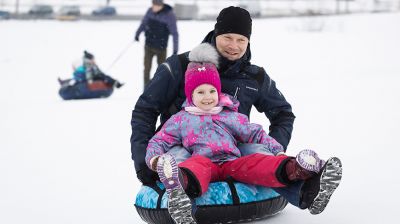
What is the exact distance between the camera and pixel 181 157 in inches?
109

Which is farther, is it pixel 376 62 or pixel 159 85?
pixel 376 62

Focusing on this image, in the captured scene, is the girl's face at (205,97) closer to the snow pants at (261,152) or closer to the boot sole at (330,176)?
the snow pants at (261,152)

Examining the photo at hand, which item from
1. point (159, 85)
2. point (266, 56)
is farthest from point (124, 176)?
point (266, 56)

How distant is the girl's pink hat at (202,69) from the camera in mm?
2840

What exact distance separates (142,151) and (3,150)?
265cm

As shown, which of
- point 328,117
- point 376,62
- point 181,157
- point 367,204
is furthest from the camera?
point 376,62

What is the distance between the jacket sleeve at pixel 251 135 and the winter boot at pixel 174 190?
666mm

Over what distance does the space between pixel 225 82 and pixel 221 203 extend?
2.35 feet

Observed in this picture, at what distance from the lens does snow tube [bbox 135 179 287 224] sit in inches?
101

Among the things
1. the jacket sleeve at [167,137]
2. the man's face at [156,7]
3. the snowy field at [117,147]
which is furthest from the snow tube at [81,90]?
the jacket sleeve at [167,137]

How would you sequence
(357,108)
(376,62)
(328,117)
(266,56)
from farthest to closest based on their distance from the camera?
(266,56) < (376,62) < (357,108) < (328,117)

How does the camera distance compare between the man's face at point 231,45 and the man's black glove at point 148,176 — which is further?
the man's face at point 231,45

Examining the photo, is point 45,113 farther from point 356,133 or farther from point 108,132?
point 356,133

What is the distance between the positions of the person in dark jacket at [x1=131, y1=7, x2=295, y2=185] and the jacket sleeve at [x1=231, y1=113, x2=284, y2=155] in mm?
167
